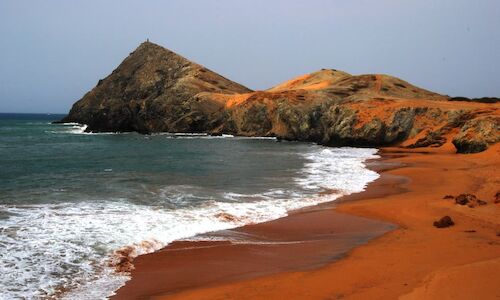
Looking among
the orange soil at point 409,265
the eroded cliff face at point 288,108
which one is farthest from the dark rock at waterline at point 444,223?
the eroded cliff face at point 288,108

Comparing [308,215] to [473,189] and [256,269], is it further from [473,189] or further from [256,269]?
[473,189]

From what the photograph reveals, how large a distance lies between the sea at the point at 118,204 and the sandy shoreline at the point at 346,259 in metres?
1.05

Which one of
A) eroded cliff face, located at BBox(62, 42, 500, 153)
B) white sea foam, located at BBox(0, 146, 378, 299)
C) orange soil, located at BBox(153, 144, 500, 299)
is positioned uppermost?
eroded cliff face, located at BBox(62, 42, 500, 153)

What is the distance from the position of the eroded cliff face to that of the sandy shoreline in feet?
80.8

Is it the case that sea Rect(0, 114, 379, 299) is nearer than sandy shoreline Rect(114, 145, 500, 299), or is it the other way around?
sandy shoreline Rect(114, 145, 500, 299)

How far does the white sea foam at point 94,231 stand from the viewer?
1025 cm

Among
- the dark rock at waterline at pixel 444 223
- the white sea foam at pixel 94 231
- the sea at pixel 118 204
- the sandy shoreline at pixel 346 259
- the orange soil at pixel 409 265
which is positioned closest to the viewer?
the orange soil at pixel 409 265

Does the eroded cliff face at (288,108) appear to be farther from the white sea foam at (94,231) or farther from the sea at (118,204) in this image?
the white sea foam at (94,231)

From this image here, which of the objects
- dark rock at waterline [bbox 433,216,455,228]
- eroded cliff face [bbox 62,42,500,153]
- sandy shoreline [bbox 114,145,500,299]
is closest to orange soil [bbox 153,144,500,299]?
sandy shoreline [bbox 114,145,500,299]

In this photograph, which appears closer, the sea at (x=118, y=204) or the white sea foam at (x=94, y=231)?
the white sea foam at (x=94, y=231)

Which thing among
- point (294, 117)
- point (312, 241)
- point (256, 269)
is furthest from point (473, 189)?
point (294, 117)

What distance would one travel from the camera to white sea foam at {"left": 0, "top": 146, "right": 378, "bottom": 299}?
33.6 ft

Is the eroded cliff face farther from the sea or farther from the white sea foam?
the white sea foam

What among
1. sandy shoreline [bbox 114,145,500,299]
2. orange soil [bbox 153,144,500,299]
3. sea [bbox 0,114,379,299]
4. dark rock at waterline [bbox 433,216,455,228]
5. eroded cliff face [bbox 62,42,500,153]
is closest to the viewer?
orange soil [bbox 153,144,500,299]
